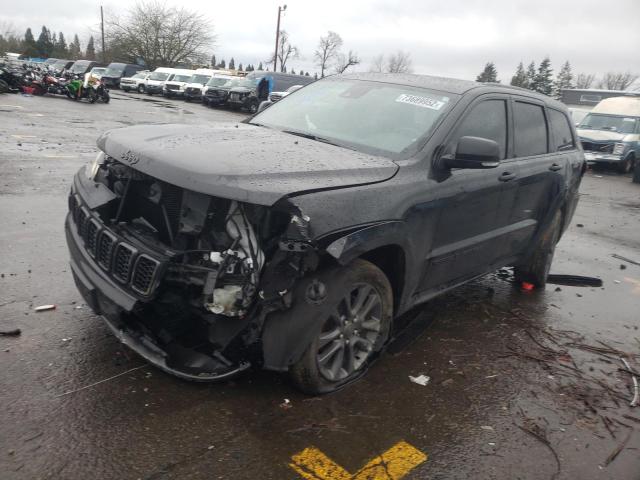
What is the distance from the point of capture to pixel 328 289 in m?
2.84

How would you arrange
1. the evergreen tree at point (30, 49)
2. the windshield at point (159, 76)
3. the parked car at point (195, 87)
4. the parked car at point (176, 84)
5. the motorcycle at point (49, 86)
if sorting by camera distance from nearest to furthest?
the motorcycle at point (49, 86)
the parked car at point (195, 87)
the parked car at point (176, 84)
the windshield at point (159, 76)
the evergreen tree at point (30, 49)

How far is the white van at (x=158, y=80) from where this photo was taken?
36.9m

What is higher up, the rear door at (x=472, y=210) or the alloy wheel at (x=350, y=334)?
the rear door at (x=472, y=210)

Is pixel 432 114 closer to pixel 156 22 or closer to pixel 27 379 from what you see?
pixel 27 379

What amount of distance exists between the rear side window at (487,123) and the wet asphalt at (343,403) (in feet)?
4.90

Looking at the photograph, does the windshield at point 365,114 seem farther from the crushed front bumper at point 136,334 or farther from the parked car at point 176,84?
the parked car at point 176,84

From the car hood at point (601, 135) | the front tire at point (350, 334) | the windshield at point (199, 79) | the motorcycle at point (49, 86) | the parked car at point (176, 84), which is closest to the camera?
the front tire at point (350, 334)

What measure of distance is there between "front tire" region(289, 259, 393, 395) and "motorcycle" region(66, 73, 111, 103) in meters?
23.8

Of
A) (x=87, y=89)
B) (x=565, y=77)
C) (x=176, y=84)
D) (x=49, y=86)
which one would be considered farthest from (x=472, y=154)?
(x=565, y=77)

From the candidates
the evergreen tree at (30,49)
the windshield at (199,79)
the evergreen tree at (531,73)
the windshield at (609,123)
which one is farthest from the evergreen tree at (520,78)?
the evergreen tree at (30,49)

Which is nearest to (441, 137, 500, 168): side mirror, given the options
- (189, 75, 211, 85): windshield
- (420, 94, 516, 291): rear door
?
(420, 94, 516, 291): rear door

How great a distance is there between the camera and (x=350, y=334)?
3.15 m

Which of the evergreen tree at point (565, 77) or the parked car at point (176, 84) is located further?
the evergreen tree at point (565, 77)

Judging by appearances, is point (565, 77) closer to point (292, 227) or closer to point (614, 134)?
point (614, 134)
